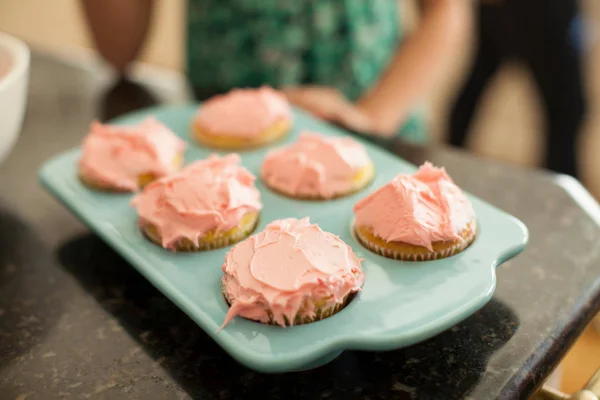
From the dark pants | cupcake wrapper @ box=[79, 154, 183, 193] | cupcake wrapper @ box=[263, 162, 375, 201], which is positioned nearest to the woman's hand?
cupcake wrapper @ box=[263, 162, 375, 201]

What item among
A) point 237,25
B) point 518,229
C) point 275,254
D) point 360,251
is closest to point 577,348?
point 518,229

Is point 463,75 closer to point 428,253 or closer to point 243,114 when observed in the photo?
point 243,114

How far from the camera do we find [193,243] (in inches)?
28.3

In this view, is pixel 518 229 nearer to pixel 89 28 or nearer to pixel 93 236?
pixel 93 236

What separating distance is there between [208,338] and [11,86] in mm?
403

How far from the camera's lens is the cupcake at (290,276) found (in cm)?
60

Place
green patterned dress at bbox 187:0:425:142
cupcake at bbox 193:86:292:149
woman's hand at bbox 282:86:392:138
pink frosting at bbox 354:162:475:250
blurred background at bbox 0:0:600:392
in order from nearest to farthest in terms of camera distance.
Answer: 1. pink frosting at bbox 354:162:475:250
2. cupcake at bbox 193:86:292:149
3. woman's hand at bbox 282:86:392:138
4. green patterned dress at bbox 187:0:425:142
5. blurred background at bbox 0:0:600:392

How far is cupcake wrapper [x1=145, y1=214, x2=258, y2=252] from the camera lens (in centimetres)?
72

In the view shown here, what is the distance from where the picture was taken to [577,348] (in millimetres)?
783

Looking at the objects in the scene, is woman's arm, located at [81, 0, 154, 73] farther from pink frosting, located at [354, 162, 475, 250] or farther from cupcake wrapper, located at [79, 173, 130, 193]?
pink frosting, located at [354, 162, 475, 250]

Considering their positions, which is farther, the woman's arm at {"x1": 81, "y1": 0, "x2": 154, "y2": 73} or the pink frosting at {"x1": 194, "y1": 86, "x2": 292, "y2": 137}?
the woman's arm at {"x1": 81, "y1": 0, "x2": 154, "y2": 73}

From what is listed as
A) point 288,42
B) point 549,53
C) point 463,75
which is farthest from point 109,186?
point 463,75

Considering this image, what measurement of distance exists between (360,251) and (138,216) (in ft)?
0.90

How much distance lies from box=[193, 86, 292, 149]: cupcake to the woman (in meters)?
0.25
